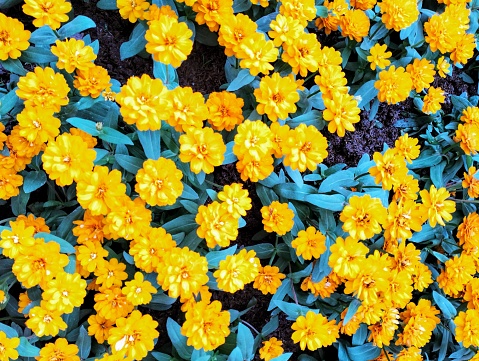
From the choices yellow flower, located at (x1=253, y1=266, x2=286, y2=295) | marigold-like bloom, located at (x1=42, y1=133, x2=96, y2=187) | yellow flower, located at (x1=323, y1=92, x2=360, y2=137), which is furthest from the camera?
yellow flower, located at (x1=253, y1=266, x2=286, y2=295)

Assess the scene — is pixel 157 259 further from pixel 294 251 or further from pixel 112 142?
pixel 294 251

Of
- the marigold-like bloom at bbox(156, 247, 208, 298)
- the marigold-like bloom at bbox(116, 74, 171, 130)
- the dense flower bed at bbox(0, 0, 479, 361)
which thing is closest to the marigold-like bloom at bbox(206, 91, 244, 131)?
the dense flower bed at bbox(0, 0, 479, 361)

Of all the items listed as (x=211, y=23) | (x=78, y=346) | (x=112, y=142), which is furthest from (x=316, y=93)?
(x=78, y=346)

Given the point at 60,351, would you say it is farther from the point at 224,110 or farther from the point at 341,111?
the point at 341,111

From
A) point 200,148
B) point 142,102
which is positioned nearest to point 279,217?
point 200,148

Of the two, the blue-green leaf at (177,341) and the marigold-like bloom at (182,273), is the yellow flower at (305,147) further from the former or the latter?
the blue-green leaf at (177,341)

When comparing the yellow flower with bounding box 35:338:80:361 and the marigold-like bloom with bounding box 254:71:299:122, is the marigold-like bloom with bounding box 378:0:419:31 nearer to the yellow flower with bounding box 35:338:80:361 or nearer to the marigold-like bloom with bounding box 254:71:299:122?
the marigold-like bloom with bounding box 254:71:299:122
